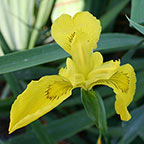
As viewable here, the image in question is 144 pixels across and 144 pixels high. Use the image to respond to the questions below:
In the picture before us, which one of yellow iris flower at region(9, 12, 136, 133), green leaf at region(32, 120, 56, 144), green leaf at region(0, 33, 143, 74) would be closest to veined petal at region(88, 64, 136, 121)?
yellow iris flower at region(9, 12, 136, 133)

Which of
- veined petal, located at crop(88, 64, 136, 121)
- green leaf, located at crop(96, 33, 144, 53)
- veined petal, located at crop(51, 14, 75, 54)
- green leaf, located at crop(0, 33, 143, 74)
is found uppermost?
veined petal, located at crop(51, 14, 75, 54)

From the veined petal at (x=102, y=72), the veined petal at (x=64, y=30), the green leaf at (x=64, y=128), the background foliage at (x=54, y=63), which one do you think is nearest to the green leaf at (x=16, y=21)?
the background foliage at (x=54, y=63)

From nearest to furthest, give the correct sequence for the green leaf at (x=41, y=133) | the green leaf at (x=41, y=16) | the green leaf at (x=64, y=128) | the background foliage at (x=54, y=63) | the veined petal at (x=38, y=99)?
the veined petal at (x=38, y=99) < the background foliage at (x=54, y=63) < the green leaf at (x=41, y=133) < the green leaf at (x=64, y=128) < the green leaf at (x=41, y=16)

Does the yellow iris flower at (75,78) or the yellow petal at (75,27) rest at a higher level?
the yellow petal at (75,27)

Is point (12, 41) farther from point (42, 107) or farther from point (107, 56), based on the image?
point (42, 107)

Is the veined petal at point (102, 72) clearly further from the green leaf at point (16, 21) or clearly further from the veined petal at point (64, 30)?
the green leaf at point (16, 21)

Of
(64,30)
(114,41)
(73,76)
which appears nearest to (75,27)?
(64,30)

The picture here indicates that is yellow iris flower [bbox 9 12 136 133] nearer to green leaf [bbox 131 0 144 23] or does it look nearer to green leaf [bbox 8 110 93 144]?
Result: green leaf [bbox 131 0 144 23]
